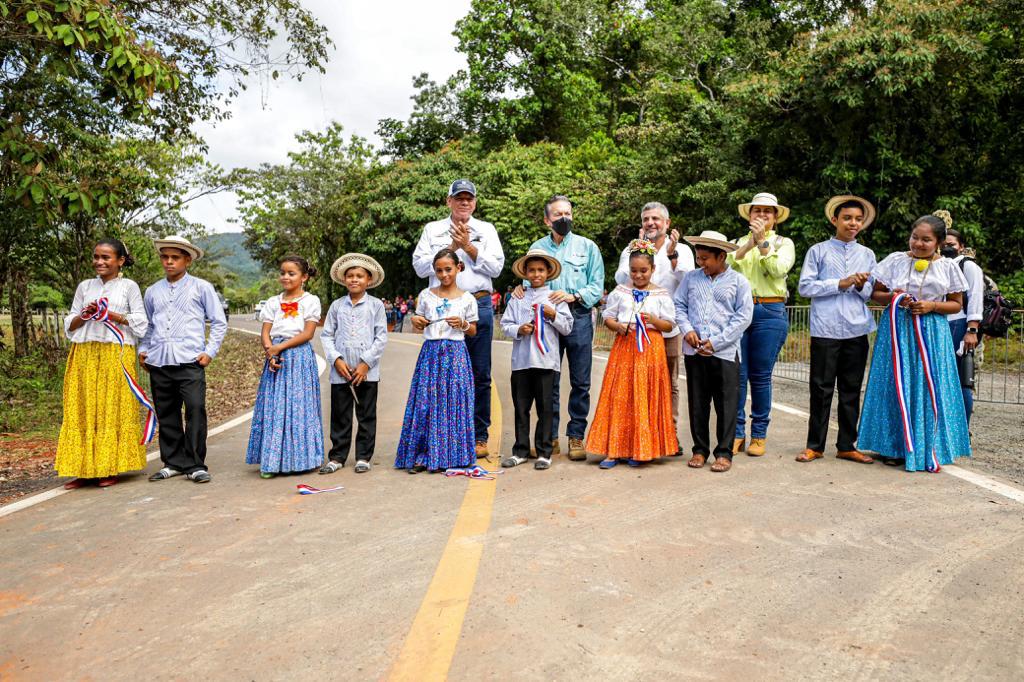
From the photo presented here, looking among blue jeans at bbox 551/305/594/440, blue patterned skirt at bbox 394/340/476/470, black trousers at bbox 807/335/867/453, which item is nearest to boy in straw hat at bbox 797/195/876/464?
black trousers at bbox 807/335/867/453

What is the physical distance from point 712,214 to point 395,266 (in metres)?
18.9

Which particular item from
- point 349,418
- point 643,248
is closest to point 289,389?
point 349,418

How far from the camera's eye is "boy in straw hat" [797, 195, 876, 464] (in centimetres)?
619

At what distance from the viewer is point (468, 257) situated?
6.50m

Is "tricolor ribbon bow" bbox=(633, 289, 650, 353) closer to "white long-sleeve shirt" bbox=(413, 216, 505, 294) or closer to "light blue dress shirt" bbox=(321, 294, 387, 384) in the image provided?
"white long-sleeve shirt" bbox=(413, 216, 505, 294)

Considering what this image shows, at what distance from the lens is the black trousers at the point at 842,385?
622 cm

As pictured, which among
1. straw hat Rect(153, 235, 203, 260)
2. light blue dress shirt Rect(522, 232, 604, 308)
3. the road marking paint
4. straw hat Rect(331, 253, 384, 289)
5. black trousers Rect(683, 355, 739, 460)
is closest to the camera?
the road marking paint

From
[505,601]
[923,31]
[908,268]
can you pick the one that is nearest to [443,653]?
[505,601]

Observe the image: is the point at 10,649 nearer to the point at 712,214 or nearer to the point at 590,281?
the point at 590,281

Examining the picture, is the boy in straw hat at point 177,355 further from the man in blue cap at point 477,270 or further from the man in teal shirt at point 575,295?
the man in teal shirt at point 575,295

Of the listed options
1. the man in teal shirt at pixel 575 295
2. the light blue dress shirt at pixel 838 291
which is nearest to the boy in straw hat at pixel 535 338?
the man in teal shirt at pixel 575 295

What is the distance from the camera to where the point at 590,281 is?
6500mm

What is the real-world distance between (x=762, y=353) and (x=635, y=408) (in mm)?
1264

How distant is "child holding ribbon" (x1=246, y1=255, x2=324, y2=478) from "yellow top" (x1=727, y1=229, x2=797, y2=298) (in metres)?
3.67
